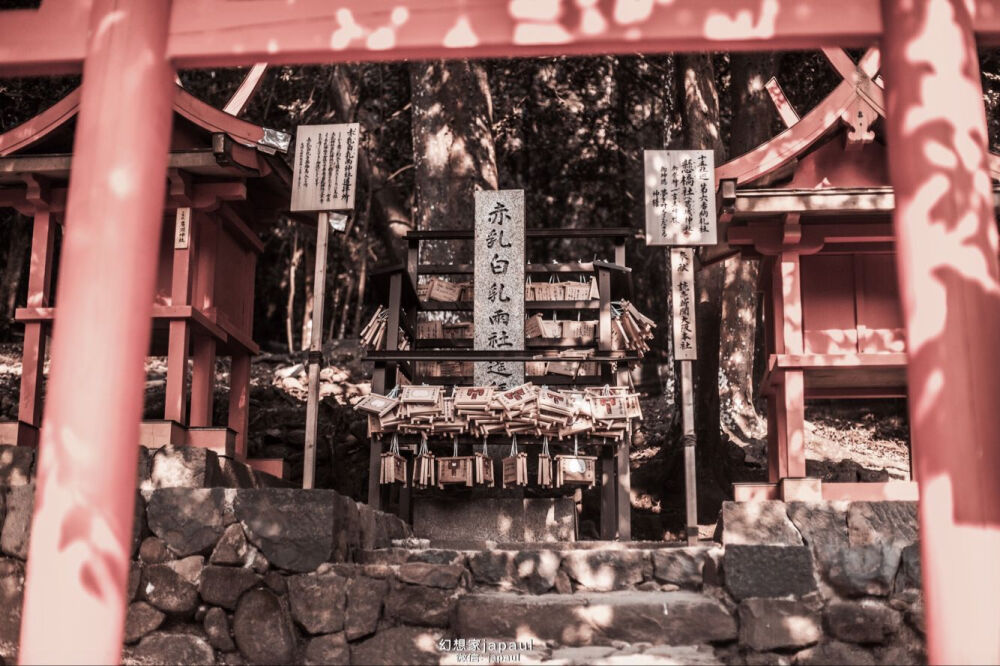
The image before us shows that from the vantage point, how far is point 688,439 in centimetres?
744

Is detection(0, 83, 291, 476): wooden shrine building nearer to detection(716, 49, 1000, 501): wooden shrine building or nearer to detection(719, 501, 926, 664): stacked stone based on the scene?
detection(716, 49, 1000, 501): wooden shrine building

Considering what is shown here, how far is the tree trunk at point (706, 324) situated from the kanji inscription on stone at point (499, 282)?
2651 millimetres

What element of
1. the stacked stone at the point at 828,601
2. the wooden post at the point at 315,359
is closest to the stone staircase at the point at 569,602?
the stacked stone at the point at 828,601

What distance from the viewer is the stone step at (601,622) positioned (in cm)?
544

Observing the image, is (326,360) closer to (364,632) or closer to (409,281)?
(409,281)

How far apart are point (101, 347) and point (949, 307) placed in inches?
132

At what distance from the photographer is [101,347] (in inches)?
165

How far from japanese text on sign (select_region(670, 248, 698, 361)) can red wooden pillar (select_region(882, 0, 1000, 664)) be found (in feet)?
11.5

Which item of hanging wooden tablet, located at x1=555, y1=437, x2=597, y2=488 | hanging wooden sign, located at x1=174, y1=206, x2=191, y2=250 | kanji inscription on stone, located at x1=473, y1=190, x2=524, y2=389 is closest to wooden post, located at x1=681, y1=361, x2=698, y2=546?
hanging wooden tablet, located at x1=555, y1=437, x2=597, y2=488

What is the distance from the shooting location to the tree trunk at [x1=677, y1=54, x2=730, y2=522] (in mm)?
10403

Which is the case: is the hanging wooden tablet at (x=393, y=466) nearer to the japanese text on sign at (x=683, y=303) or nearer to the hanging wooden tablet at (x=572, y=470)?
the hanging wooden tablet at (x=572, y=470)

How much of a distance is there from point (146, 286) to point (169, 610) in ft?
7.51

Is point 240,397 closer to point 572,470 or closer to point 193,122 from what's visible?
point 193,122

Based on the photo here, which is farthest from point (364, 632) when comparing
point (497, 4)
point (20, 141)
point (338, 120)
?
point (338, 120)
